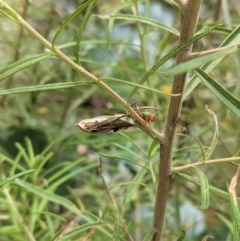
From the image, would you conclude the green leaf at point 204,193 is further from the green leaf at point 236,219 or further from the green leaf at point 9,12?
the green leaf at point 9,12

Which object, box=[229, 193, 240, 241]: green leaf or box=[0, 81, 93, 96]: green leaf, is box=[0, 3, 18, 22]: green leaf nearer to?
box=[0, 81, 93, 96]: green leaf

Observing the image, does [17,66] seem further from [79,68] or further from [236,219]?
[236,219]

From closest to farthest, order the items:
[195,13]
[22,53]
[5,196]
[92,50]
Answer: [195,13] < [5,196] < [22,53] < [92,50]

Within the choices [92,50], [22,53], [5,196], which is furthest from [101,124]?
[92,50]

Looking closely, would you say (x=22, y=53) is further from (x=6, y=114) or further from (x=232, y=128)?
(x=232, y=128)

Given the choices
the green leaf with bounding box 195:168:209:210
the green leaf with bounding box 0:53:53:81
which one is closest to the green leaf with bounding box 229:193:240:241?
the green leaf with bounding box 195:168:209:210

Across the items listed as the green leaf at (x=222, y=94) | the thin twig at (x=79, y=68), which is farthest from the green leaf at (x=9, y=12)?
the green leaf at (x=222, y=94)

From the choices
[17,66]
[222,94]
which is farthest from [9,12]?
[222,94]

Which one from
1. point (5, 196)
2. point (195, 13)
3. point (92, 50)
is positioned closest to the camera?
point (195, 13)
